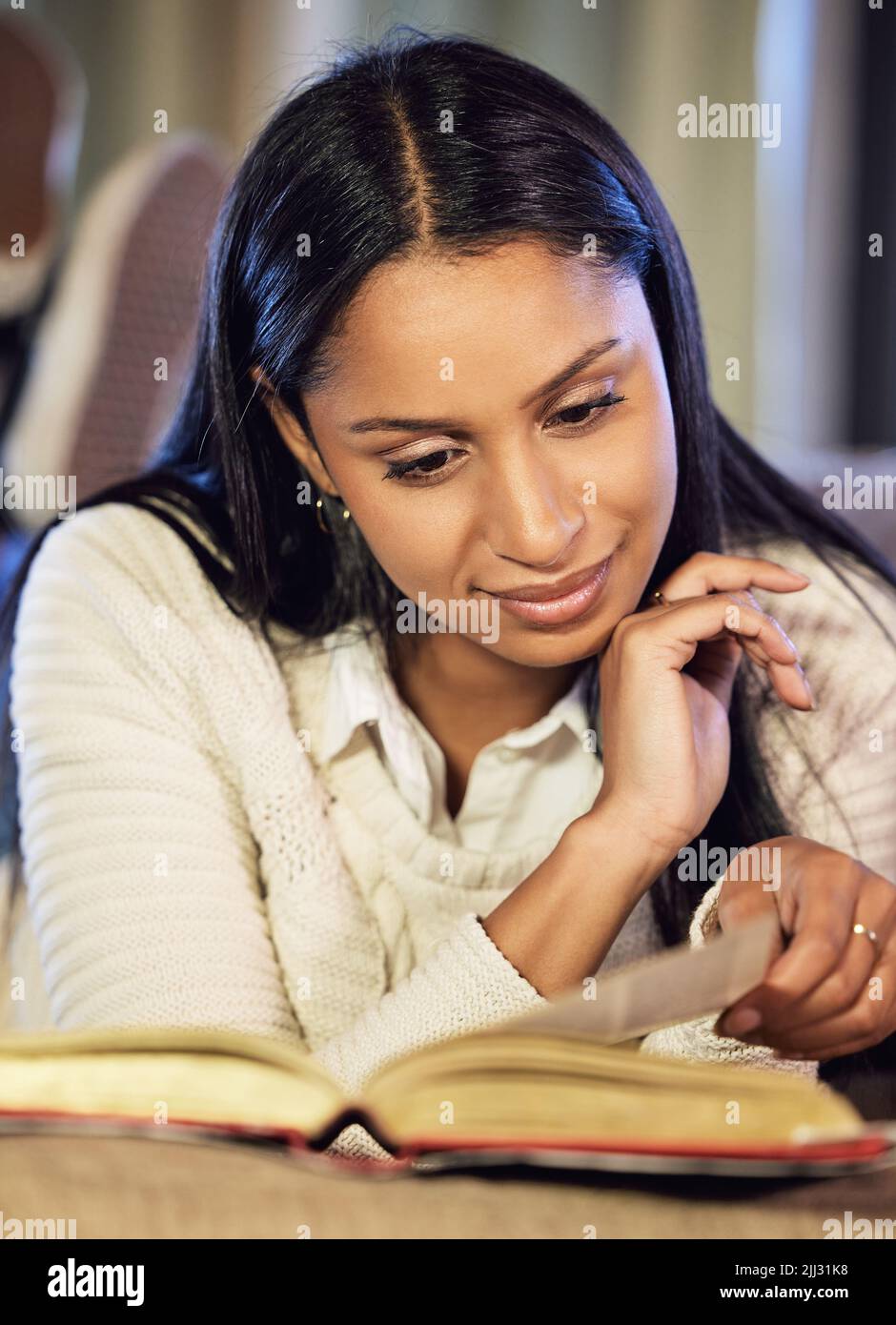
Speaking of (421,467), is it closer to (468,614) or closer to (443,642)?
(468,614)

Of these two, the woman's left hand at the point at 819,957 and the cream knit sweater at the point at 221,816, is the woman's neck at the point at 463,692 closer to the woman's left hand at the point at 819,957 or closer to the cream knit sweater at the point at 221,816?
the cream knit sweater at the point at 221,816

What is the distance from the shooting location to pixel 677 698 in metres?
0.90

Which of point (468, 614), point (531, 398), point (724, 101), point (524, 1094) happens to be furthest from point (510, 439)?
point (724, 101)

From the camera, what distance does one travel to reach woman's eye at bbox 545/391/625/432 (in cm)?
88

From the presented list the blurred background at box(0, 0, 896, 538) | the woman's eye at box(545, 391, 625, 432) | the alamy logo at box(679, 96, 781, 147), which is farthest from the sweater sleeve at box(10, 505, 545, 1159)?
the alamy logo at box(679, 96, 781, 147)

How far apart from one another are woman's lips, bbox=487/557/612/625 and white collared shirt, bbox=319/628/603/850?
17 centimetres

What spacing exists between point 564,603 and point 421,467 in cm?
13

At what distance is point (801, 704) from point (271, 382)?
17.1 inches

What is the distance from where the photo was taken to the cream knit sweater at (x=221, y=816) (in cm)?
96

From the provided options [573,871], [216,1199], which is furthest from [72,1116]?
[573,871]

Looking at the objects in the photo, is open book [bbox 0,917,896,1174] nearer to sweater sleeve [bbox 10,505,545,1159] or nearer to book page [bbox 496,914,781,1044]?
book page [bbox 496,914,781,1044]

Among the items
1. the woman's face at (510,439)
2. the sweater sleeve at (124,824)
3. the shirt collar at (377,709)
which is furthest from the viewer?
the shirt collar at (377,709)

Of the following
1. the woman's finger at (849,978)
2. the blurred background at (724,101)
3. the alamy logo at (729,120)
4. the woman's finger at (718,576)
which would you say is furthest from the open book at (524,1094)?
the alamy logo at (729,120)

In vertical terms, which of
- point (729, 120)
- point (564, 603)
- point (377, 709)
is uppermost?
point (729, 120)
